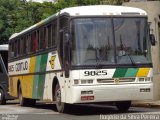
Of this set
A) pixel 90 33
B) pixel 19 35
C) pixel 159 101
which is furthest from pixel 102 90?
pixel 19 35

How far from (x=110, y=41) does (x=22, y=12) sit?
1334 inches

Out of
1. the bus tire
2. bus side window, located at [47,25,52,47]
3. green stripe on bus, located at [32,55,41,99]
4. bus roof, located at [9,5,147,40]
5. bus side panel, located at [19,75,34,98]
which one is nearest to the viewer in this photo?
bus roof, located at [9,5,147,40]

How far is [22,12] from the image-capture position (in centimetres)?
4912

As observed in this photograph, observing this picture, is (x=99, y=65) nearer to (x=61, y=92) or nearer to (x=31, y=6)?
(x=61, y=92)

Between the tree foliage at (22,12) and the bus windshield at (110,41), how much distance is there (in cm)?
2859

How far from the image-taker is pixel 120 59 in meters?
16.0

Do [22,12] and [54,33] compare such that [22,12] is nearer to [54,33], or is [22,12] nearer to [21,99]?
[21,99]

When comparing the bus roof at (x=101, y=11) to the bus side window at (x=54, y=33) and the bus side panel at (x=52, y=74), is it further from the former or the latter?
the bus side panel at (x=52, y=74)

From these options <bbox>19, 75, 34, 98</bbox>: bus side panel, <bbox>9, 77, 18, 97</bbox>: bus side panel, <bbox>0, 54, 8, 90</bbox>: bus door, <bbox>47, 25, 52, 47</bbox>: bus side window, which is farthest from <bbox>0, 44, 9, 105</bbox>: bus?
<bbox>47, 25, 52, 47</bbox>: bus side window

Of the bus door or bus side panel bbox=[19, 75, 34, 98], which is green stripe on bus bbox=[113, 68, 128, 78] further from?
the bus door

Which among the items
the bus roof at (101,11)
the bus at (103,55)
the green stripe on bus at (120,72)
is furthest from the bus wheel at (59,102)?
the bus roof at (101,11)

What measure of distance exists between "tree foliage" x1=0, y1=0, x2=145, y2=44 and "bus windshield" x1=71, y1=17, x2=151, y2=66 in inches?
1126

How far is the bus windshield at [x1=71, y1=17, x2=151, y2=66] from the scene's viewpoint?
15.8 m

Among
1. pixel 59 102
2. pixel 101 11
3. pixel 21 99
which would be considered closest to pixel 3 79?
pixel 21 99
